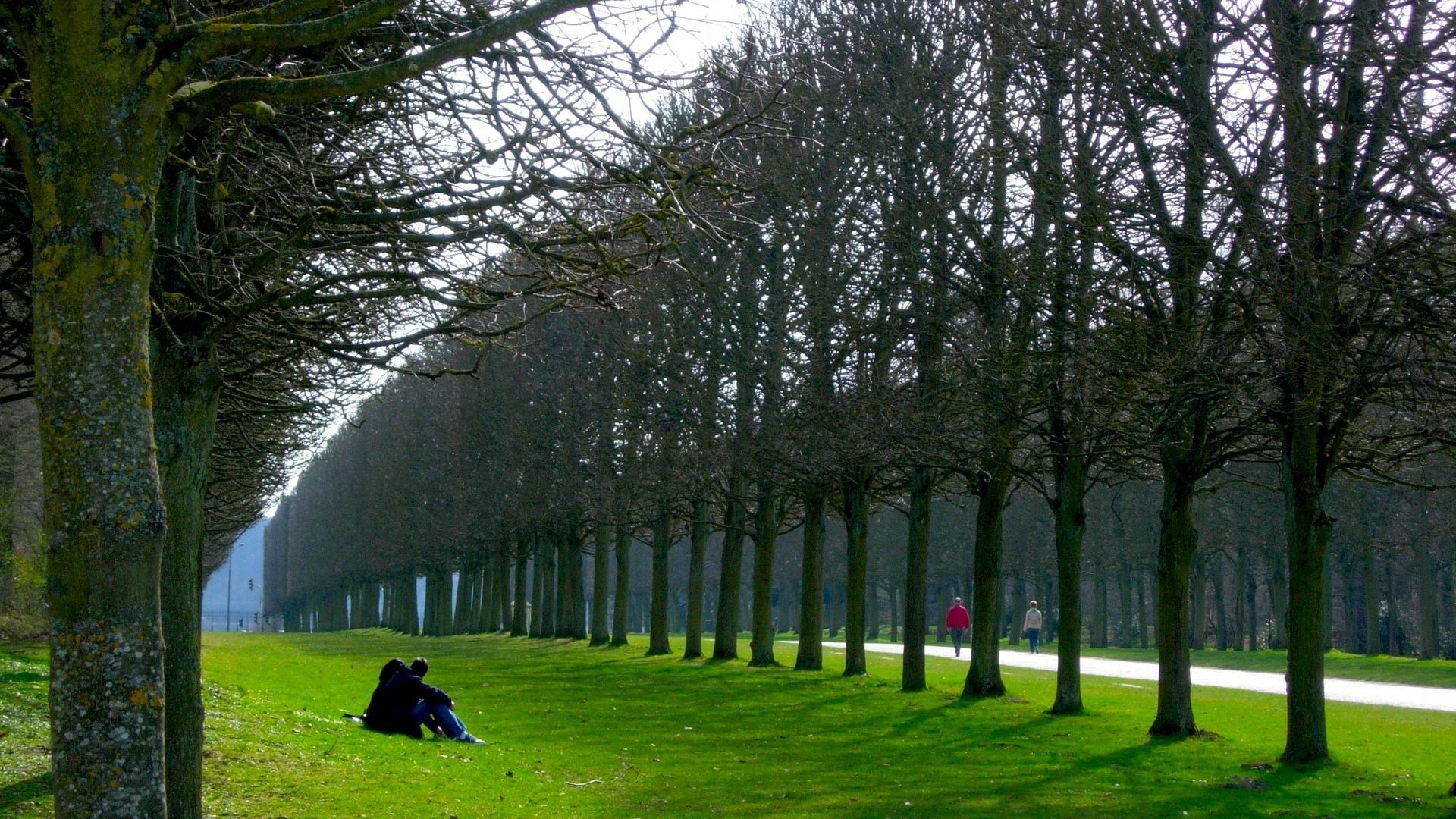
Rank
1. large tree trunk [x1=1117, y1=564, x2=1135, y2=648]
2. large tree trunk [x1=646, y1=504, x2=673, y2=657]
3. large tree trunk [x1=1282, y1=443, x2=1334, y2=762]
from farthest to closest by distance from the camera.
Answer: large tree trunk [x1=1117, y1=564, x2=1135, y2=648], large tree trunk [x1=646, y1=504, x2=673, y2=657], large tree trunk [x1=1282, y1=443, x2=1334, y2=762]

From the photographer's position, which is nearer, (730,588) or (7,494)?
(7,494)

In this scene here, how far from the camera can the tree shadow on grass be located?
8930 mm

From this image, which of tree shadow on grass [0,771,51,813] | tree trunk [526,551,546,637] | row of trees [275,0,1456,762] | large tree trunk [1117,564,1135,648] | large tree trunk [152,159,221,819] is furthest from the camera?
large tree trunk [1117,564,1135,648]

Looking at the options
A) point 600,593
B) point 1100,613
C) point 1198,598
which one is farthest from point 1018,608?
point 600,593

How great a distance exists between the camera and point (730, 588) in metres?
30.4

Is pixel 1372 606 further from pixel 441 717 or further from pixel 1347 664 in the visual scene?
pixel 441 717

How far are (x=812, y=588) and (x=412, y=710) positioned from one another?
43.9 feet

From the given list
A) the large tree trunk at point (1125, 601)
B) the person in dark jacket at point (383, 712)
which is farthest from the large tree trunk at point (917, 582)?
the large tree trunk at point (1125, 601)

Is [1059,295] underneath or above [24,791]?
above

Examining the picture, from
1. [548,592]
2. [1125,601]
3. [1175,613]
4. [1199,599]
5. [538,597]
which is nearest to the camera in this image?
[1175,613]

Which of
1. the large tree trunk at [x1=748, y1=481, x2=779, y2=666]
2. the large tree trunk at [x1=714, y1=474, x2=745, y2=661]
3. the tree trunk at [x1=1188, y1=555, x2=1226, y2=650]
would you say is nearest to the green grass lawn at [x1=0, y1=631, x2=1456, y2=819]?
the large tree trunk at [x1=748, y1=481, x2=779, y2=666]

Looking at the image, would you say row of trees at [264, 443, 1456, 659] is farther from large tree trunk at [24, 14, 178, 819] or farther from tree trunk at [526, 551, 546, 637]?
large tree trunk at [24, 14, 178, 819]

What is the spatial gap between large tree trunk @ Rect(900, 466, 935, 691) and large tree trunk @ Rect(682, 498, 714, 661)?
8.55m

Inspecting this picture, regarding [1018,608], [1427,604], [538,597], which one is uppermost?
[1427,604]
